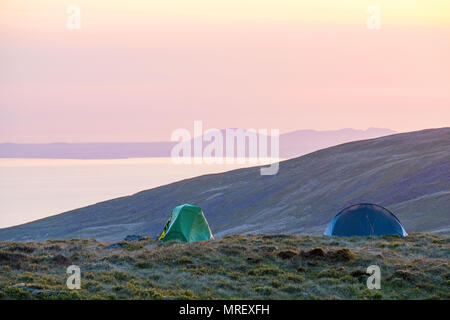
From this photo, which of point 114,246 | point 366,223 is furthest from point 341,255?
point 114,246

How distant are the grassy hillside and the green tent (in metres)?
1.81

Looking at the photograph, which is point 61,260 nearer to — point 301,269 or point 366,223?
point 301,269

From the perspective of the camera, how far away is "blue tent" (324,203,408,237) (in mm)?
39375

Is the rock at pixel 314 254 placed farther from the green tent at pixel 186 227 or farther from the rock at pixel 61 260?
the rock at pixel 61 260

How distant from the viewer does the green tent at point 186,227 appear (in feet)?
119

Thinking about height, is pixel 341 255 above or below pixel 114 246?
above

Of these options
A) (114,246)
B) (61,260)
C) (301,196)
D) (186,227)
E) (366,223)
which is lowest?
(301,196)

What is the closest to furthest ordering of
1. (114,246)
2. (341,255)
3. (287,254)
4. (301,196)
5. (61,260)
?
(61,260) < (341,255) < (287,254) < (114,246) < (301,196)

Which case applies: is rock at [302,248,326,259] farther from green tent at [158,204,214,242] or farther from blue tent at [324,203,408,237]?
blue tent at [324,203,408,237]

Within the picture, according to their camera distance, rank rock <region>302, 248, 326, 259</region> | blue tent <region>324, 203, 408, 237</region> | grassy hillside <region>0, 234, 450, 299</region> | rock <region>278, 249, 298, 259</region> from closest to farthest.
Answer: grassy hillside <region>0, 234, 450, 299</region>
rock <region>302, 248, 326, 259</region>
rock <region>278, 249, 298, 259</region>
blue tent <region>324, 203, 408, 237</region>

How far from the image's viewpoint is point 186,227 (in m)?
36.7

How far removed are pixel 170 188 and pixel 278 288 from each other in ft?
390

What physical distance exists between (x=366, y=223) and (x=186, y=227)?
9684 mm

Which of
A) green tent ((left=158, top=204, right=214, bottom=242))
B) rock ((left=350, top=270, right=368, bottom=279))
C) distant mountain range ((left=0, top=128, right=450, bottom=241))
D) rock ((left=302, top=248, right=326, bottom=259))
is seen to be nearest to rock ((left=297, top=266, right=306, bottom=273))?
rock ((left=302, top=248, right=326, bottom=259))
